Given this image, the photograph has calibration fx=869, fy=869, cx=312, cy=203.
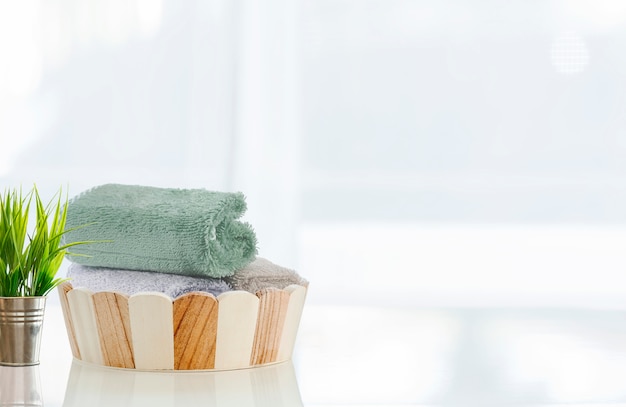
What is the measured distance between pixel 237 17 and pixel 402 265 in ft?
2.50

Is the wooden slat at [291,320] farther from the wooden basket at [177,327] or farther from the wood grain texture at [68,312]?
the wood grain texture at [68,312]

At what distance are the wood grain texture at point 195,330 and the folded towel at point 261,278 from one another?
73mm

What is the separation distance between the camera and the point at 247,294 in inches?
43.0

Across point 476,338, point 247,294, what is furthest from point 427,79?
point 247,294

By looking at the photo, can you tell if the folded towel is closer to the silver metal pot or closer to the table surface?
the table surface

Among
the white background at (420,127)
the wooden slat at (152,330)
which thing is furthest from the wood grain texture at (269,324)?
the white background at (420,127)

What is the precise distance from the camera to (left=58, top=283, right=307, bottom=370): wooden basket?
107cm

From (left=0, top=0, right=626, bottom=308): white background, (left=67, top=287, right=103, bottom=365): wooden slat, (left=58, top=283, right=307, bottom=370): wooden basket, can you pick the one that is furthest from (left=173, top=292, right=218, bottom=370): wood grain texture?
(left=0, top=0, right=626, bottom=308): white background

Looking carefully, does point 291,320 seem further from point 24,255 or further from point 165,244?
point 24,255

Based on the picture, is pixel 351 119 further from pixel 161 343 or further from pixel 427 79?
pixel 161 343

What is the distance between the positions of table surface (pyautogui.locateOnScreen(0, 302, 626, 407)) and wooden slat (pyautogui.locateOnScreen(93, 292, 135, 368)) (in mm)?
17

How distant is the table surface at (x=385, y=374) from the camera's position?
3.28 feet

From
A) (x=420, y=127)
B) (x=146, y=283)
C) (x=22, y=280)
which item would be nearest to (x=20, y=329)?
(x=22, y=280)

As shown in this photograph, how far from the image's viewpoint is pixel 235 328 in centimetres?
111
